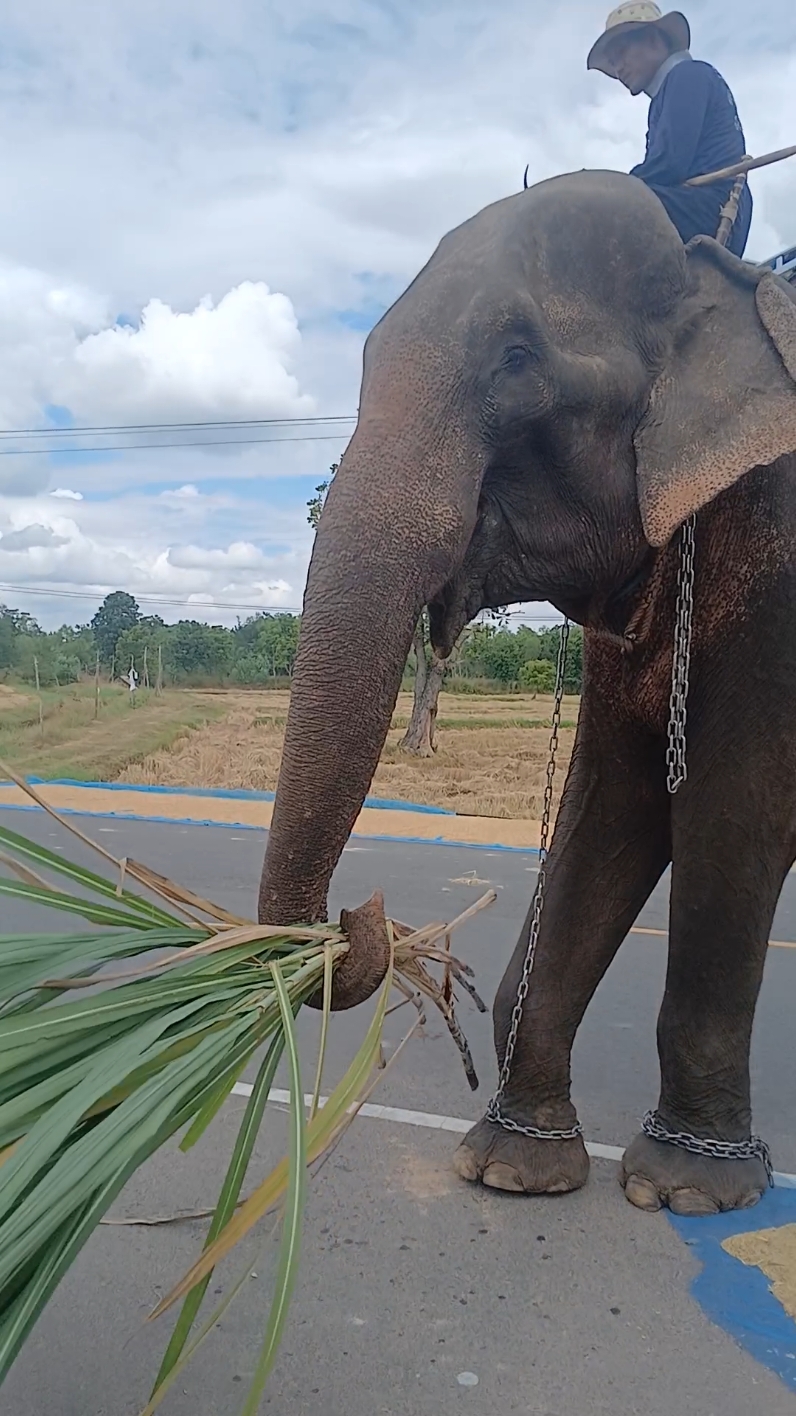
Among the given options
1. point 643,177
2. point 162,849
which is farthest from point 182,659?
point 643,177

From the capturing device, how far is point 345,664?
1.99 m

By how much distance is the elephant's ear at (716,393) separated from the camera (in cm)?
232

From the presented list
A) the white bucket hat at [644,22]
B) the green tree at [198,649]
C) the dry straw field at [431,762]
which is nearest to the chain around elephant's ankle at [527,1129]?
the white bucket hat at [644,22]

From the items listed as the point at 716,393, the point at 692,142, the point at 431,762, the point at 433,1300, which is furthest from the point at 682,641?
the point at 431,762

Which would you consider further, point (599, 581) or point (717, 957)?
point (717, 957)

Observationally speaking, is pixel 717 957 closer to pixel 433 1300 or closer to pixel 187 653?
pixel 433 1300

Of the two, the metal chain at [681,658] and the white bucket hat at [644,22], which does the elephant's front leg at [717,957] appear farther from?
the white bucket hat at [644,22]

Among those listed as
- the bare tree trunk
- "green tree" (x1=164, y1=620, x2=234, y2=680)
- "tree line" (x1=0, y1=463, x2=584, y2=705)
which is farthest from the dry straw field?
"green tree" (x1=164, y1=620, x2=234, y2=680)

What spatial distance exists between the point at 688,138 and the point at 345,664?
60.3 inches

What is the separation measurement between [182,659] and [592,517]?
44601 millimetres

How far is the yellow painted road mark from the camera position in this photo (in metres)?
2.51

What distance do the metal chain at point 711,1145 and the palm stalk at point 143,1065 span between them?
109 centimetres

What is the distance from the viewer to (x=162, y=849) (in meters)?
8.84

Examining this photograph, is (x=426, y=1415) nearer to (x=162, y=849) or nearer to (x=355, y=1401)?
(x=355, y=1401)
